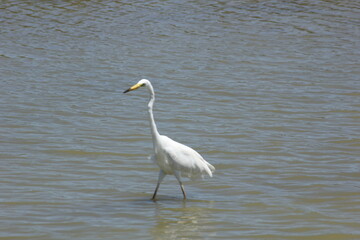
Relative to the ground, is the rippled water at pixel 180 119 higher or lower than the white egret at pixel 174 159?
lower

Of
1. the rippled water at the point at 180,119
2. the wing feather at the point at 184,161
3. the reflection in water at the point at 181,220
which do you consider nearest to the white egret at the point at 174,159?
the wing feather at the point at 184,161

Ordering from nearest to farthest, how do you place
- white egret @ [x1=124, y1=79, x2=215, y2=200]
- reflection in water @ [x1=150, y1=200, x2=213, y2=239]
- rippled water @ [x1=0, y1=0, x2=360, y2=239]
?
1. reflection in water @ [x1=150, y1=200, x2=213, y2=239]
2. rippled water @ [x1=0, y1=0, x2=360, y2=239]
3. white egret @ [x1=124, y1=79, x2=215, y2=200]

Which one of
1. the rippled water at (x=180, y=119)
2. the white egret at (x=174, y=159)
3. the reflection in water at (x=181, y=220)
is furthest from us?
the white egret at (x=174, y=159)

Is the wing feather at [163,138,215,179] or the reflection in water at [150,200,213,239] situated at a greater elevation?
the wing feather at [163,138,215,179]

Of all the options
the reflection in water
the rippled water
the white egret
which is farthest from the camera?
the white egret

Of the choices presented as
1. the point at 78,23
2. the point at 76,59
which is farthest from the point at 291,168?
the point at 78,23

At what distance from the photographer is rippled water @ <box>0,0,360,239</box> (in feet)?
23.2

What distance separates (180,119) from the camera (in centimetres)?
1095

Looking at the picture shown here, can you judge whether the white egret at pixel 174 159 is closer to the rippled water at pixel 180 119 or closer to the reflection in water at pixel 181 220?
the reflection in water at pixel 181 220

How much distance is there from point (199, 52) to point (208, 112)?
456 cm

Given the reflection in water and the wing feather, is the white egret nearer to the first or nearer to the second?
the wing feather

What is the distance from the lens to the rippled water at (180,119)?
7078 millimetres

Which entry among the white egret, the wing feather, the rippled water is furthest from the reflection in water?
the wing feather

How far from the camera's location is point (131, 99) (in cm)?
1227
